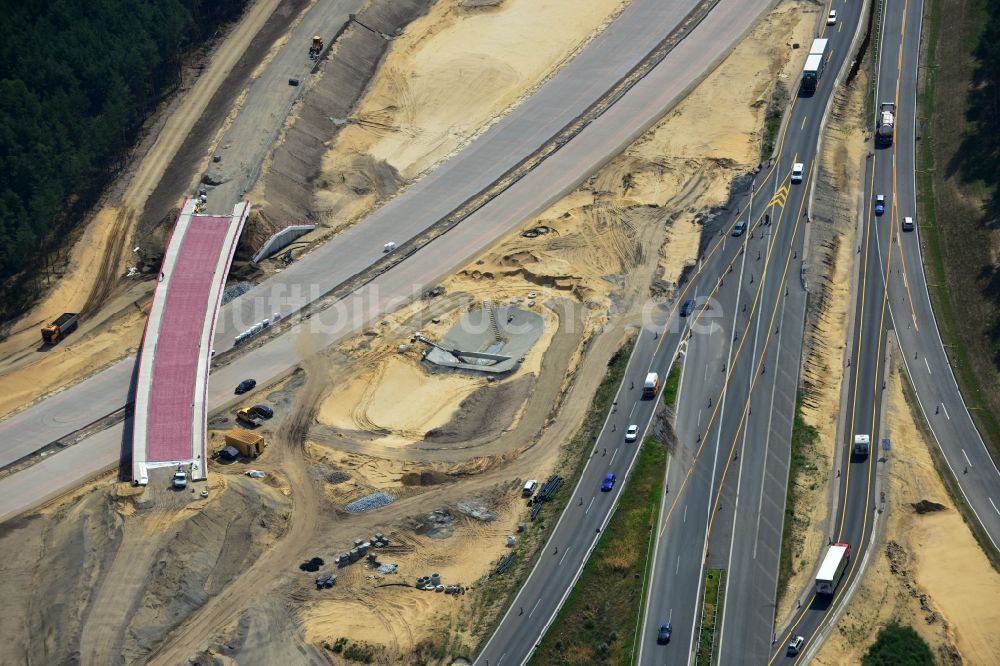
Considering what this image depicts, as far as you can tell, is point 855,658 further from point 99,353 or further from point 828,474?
point 99,353

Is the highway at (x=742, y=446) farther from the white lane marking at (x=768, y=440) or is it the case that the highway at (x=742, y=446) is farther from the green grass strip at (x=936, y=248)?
the green grass strip at (x=936, y=248)

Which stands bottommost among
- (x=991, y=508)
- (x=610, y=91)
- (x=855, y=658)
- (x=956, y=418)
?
(x=855, y=658)

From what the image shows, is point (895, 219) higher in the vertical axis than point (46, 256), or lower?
higher

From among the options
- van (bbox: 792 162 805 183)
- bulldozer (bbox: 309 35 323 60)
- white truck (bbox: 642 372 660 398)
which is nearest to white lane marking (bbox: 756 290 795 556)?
white truck (bbox: 642 372 660 398)

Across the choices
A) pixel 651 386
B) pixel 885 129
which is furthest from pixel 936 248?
pixel 651 386

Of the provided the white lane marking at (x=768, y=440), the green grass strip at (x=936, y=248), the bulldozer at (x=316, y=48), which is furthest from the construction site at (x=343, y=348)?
the green grass strip at (x=936, y=248)

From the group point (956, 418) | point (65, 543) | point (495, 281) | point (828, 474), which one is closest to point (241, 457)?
point (65, 543)
